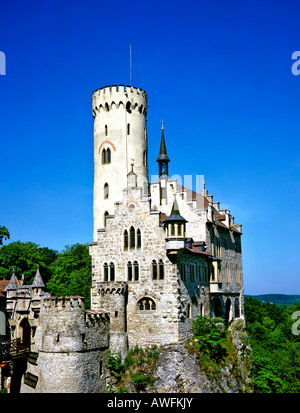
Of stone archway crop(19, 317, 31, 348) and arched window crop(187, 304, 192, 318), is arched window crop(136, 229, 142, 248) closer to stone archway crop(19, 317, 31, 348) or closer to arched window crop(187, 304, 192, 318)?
arched window crop(187, 304, 192, 318)

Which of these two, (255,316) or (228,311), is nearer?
(228,311)

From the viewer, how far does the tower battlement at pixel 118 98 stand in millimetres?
49062

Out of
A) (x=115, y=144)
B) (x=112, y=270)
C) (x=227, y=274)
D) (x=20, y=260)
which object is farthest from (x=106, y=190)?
(x=20, y=260)

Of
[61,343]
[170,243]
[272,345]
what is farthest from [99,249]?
[272,345]

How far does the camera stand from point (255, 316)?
83125 millimetres

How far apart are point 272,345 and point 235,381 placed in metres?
30.5

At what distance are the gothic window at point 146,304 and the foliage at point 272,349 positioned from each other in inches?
611

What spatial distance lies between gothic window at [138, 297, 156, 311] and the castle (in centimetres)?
9

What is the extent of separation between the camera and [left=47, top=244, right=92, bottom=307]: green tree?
6000 cm

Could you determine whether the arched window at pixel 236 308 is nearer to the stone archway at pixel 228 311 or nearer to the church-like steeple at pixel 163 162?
the stone archway at pixel 228 311

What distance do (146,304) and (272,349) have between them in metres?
37.2

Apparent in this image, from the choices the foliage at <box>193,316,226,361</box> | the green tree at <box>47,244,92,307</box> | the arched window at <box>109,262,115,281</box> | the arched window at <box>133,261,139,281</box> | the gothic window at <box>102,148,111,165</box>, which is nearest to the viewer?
the arched window at <box>133,261,139,281</box>

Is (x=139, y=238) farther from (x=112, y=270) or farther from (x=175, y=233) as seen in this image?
(x=112, y=270)

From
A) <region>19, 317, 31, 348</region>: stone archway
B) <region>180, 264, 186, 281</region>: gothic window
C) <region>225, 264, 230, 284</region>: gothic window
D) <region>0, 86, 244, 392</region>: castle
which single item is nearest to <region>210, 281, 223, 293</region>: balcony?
<region>0, 86, 244, 392</region>: castle
